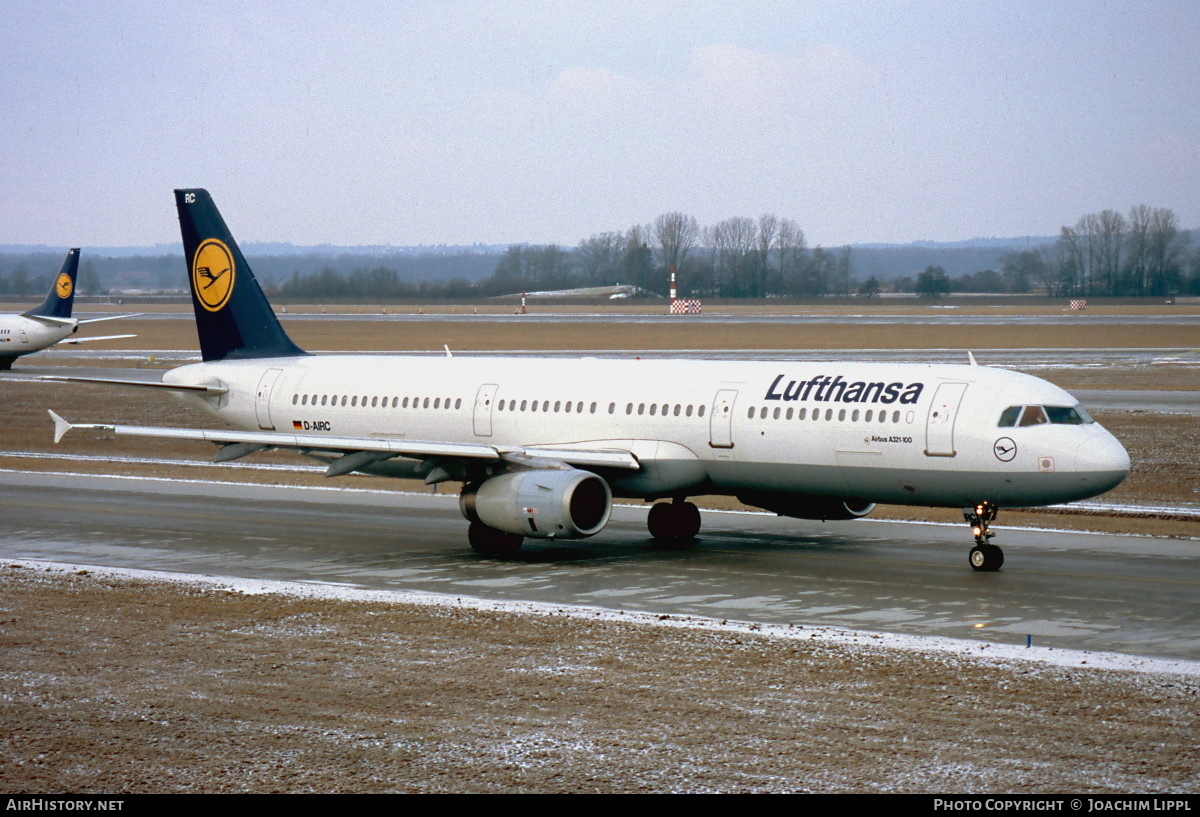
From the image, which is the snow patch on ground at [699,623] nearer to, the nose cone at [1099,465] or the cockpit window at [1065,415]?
the nose cone at [1099,465]

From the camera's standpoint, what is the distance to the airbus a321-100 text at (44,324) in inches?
3295

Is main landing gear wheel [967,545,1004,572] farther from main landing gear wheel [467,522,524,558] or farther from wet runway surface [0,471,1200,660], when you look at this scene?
main landing gear wheel [467,522,524,558]

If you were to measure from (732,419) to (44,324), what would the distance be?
65408mm

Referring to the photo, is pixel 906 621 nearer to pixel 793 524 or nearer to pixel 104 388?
pixel 793 524

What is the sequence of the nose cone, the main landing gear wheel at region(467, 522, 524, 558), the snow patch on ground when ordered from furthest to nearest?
the main landing gear wheel at region(467, 522, 524, 558)
the nose cone
the snow patch on ground

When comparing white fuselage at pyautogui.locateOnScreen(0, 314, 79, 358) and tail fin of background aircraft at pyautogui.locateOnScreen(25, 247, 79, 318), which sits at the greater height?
tail fin of background aircraft at pyautogui.locateOnScreen(25, 247, 79, 318)

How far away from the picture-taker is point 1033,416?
26312 millimetres

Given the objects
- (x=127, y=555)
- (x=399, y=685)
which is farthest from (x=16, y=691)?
(x=127, y=555)

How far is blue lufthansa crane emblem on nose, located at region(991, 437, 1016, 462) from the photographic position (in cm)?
2605

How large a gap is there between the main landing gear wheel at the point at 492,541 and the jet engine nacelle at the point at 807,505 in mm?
4738

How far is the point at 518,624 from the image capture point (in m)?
22.5

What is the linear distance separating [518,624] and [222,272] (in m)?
17.4

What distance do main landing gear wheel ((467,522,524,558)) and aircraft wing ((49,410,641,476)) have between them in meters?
1.42

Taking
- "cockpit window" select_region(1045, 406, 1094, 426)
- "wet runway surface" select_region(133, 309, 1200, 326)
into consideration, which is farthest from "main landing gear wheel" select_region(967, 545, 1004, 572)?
"wet runway surface" select_region(133, 309, 1200, 326)
